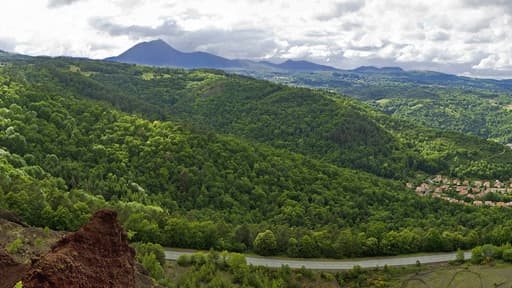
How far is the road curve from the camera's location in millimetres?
68750

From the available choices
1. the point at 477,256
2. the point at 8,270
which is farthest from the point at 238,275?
the point at 477,256

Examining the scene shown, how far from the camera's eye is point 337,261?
7375 centimetres

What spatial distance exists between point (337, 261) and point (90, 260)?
5470cm

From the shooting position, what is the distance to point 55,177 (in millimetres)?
88625

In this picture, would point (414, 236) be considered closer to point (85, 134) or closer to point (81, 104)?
point (85, 134)

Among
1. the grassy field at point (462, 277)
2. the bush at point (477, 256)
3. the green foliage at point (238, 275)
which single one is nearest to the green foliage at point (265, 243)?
the green foliage at point (238, 275)

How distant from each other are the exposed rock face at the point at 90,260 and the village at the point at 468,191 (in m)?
147

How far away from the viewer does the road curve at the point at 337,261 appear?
68750 mm

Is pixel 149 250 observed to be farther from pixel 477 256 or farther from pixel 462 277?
pixel 477 256

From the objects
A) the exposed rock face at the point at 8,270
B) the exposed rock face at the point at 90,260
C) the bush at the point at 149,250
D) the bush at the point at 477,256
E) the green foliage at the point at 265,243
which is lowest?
the bush at the point at 477,256

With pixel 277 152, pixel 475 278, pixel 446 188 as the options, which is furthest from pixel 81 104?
pixel 446 188

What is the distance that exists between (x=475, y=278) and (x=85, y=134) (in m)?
110

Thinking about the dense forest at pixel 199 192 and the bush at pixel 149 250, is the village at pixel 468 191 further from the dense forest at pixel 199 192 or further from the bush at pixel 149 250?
the bush at pixel 149 250

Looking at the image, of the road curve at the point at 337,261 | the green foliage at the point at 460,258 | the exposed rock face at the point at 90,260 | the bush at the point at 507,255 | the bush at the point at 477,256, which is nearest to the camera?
the exposed rock face at the point at 90,260
